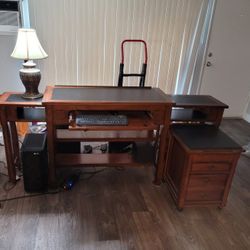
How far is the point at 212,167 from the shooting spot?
1.85 metres

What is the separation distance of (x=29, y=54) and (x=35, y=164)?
2.88 feet

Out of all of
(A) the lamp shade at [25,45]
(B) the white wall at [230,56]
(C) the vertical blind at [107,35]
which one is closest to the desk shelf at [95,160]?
(A) the lamp shade at [25,45]

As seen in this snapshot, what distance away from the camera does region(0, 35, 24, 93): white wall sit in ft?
9.91

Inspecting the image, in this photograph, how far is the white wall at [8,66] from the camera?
119 inches

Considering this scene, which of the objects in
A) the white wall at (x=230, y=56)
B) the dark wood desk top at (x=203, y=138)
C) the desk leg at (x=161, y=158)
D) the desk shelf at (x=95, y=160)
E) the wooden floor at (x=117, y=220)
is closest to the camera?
the wooden floor at (x=117, y=220)

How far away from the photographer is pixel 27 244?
1595 millimetres

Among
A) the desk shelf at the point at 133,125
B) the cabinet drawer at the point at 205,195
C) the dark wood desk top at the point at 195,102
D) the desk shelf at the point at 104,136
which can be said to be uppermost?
the dark wood desk top at the point at 195,102

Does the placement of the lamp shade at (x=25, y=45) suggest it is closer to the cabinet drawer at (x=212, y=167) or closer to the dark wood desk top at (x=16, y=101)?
the dark wood desk top at (x=16, y=101)

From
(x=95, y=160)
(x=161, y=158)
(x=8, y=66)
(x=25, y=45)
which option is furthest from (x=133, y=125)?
(x=8, y=66)

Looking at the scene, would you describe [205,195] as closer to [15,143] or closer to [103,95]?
[103,95]

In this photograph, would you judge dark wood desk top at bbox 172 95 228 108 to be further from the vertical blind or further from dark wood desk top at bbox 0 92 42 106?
the vertical blind

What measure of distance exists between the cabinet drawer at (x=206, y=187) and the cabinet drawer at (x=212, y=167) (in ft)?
0.18

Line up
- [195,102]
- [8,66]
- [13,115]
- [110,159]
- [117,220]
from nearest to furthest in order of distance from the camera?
[117,220]
[13,115]
[195,102]
[110,159]
[8,66]

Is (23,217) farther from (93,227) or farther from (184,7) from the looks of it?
(184,7)
